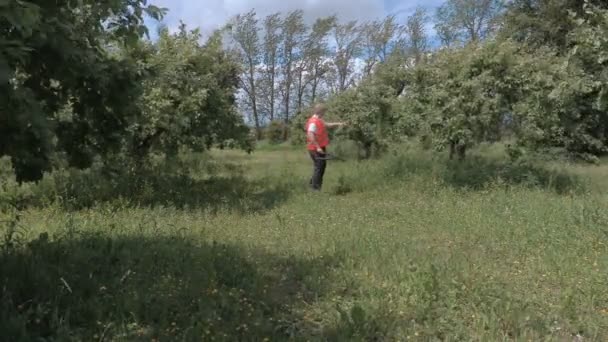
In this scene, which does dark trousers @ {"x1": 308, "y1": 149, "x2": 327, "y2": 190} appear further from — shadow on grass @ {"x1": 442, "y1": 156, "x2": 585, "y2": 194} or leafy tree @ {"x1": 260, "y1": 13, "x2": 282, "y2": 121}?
leafy tree @ {"x1": 260, "y1": 13, "x2": 282, "y2": 121}

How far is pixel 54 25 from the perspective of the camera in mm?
3965

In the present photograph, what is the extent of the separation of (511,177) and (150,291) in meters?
8.55

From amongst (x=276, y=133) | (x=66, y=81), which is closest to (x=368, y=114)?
(x=66, y=81)

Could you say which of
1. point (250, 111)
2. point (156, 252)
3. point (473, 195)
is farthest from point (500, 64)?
point (250, 111)

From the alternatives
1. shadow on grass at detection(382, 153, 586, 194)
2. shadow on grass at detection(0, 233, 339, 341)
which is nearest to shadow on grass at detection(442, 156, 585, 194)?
shadow on grass at detection(382, 153, 586, 194)

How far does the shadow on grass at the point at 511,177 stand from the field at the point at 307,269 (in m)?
1.19

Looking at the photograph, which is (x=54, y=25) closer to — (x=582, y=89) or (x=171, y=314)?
(x=171, y=314)

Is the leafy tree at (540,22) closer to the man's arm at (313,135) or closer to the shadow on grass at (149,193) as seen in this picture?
the man's arm at (313,135)

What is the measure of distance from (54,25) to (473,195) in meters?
7.76

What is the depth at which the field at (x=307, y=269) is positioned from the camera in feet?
13.5

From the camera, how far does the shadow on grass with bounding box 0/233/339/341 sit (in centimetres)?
400

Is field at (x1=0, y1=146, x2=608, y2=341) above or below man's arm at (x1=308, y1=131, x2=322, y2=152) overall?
below

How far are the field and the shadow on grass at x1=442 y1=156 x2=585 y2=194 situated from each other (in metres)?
1.19

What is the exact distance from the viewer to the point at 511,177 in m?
11.2
